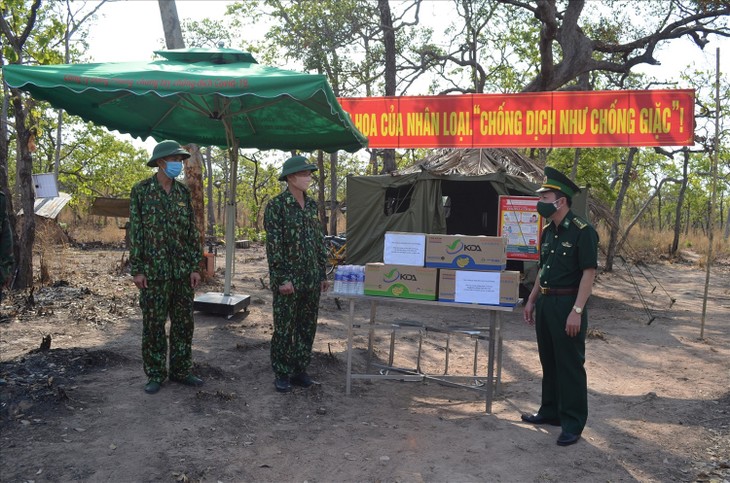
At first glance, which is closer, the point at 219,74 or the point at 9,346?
the point at 219,74

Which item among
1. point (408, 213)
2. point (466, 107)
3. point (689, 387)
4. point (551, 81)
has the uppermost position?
point (551, 81)

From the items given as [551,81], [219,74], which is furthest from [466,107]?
[219,74]

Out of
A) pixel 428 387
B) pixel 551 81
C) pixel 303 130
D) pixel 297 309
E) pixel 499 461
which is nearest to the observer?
pixel 499 461

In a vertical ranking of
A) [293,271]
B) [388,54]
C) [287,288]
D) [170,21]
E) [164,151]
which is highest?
[388,54]

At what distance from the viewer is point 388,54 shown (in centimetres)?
1500

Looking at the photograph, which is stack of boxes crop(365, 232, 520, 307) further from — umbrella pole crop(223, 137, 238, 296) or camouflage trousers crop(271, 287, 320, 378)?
umbrella pole crop(223, 137, 238, 296)

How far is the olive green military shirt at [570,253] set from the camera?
4.06 m

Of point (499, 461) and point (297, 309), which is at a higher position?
point (297, 309)

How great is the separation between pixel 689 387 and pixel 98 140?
23.6 meters

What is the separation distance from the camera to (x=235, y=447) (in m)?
3.92

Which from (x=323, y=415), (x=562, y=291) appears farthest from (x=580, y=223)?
(x=323, y=415)

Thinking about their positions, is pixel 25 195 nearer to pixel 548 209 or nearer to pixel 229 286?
pixel 229 286

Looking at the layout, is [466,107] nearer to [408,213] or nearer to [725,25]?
[408,213]

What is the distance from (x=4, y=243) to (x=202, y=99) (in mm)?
3165
